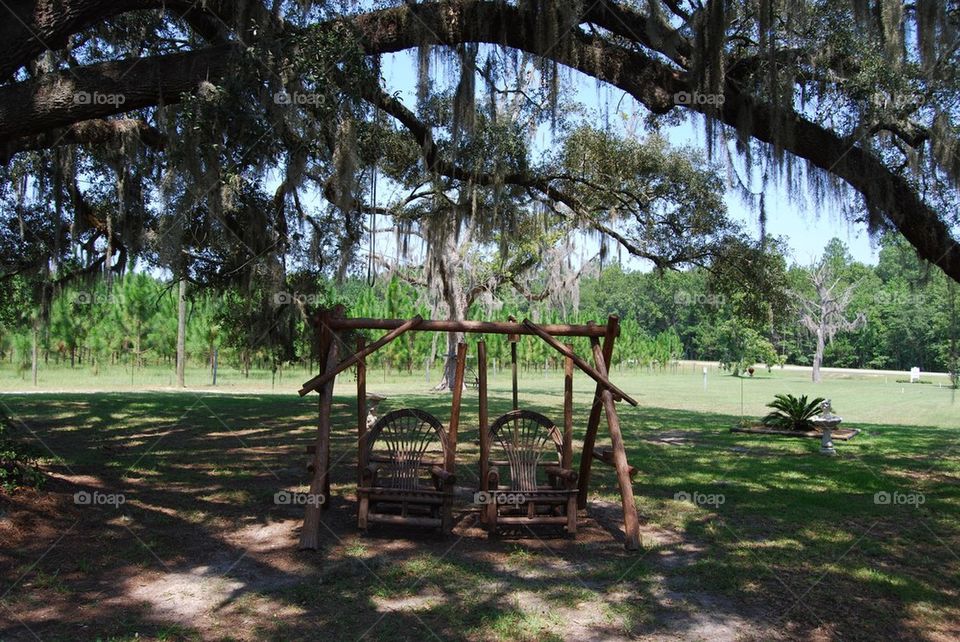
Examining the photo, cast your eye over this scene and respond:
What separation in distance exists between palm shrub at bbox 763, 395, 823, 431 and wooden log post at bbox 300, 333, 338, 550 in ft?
32.3

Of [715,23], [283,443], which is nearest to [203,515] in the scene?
[283,443]

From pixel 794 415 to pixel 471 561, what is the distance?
10.0 meters

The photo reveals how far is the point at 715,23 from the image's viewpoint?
641 cm

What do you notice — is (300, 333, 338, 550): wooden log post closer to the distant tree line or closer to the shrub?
the shrub

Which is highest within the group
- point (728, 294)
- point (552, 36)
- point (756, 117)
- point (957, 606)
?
point (552, 36)

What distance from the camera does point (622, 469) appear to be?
5738 mm

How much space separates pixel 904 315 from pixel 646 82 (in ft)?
181

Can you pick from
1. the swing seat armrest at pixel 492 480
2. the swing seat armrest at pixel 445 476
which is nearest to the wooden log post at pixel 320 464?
the swing seat armrest at pixel 445 476

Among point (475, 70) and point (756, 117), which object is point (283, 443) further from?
point (756, 117)

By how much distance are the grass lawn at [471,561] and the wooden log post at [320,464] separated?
0.49 feet

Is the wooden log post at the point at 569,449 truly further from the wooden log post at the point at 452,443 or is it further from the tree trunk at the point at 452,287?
the tree trunk at the point at 452,287

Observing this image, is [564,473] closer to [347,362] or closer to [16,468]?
[347,362]

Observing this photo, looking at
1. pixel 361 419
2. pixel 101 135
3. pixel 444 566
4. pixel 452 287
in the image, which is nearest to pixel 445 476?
pixel 444 566

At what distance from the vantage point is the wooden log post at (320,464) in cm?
520
